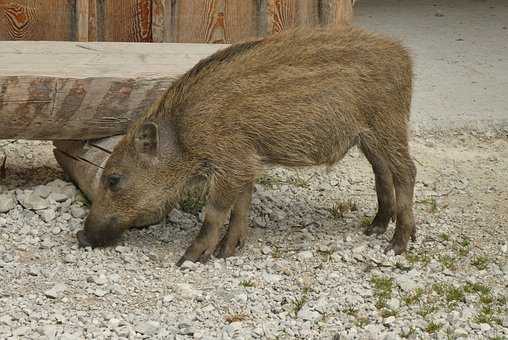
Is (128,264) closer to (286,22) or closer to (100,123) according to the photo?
(100,123)

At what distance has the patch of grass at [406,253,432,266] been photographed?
20.1 feet

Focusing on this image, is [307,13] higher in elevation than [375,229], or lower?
higher

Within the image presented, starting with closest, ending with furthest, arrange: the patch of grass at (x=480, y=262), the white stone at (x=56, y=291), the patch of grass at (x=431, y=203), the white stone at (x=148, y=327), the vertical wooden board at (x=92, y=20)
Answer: the white stone at (x=148, y=327) → the white stone at (x=56, y=291) → the patch of grass at (x=480, y=262) → the patch of grass at (x=431, y=203) → the vertical wooden board at (x=92, y=20)

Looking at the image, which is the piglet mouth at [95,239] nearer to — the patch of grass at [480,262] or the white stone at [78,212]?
the white stone at [78,212]

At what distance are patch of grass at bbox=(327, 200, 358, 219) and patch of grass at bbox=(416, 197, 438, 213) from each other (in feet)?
1.64

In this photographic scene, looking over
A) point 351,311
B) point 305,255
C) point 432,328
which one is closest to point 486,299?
point 432,328

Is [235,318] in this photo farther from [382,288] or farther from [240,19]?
[240,19]

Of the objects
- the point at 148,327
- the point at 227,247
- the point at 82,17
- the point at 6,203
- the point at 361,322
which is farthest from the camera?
the point at 82,17

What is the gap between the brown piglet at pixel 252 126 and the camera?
19.7ft

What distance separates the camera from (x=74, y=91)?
20.8ft

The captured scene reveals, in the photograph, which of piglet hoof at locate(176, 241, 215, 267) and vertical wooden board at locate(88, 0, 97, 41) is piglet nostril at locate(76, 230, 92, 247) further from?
vertical wooden board at locate(88, 0, 97, 41)

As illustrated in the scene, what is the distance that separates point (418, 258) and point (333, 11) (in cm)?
249

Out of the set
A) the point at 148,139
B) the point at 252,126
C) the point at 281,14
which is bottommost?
the point at 148,139

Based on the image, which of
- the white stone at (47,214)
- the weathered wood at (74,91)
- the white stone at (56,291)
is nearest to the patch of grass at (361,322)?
the white stone at (56,291)
